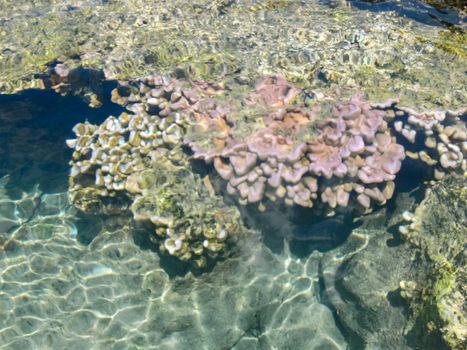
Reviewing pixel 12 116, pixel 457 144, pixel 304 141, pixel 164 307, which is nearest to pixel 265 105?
pixel 304 141

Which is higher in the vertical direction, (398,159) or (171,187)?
(398,159)

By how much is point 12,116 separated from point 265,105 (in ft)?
14.8

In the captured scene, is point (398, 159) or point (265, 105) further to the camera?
point (265, 105)

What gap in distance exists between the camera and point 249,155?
4203 millimetres

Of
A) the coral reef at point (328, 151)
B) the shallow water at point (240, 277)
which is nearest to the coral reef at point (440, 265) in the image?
the shallow water at point (240, 277)

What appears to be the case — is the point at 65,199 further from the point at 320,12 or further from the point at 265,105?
the point at 320,12

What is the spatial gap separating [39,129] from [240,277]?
4394 mm

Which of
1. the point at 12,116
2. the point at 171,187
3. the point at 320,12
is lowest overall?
the point at 12,116

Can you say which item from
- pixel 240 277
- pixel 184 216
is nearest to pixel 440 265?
pixel 240 277

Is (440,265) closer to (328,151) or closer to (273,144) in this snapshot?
(328,151)

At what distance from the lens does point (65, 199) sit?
5918 mm

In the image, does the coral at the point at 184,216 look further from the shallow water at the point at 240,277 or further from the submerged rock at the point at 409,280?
the submerged rock at the point at 409,280

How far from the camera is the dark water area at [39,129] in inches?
252

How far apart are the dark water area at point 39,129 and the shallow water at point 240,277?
33.1 inches
